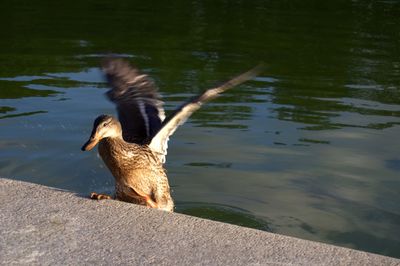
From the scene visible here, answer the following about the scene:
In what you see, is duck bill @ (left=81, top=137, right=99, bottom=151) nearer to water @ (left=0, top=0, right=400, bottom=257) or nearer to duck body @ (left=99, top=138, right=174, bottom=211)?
duck body @ (left=99, top=138, right=174, bottom=211)

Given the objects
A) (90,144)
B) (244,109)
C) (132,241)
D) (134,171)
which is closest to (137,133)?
(134,171)

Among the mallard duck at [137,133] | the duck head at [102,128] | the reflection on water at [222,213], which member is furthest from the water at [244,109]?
the duck head at [102,128]

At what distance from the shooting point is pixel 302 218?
5875mm

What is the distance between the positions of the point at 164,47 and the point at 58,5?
3.95 meters

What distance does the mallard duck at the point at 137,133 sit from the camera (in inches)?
194

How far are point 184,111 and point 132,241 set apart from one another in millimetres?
1347

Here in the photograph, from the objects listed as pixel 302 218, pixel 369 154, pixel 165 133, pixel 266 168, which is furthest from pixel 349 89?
pixel 165 133

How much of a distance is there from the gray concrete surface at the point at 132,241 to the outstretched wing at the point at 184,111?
880 millimetres

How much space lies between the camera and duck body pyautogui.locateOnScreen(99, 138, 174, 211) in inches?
196

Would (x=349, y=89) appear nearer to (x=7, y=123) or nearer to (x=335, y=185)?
Answer: (x=335, y=185)

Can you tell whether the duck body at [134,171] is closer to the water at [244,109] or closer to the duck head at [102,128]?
the duck head at [102,128]

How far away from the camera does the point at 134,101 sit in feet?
19.0

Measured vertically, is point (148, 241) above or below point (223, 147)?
above

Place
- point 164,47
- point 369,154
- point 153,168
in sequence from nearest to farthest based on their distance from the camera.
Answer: point 153,168 < point 369,154 < point 164,47
